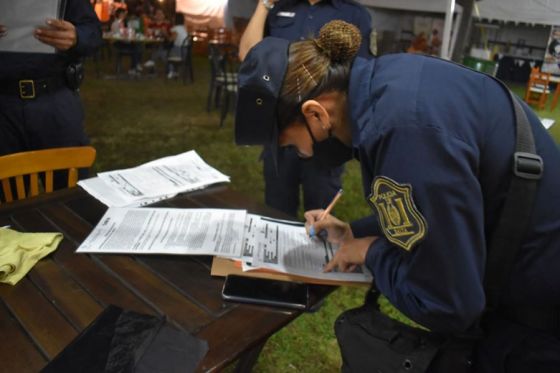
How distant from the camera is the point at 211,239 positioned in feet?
3.62

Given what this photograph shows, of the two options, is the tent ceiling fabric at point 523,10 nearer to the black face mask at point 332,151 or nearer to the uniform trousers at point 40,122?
the black face mask at point 332,151

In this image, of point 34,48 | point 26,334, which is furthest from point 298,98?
point 34,48

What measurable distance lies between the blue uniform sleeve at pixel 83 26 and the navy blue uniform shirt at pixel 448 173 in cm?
140

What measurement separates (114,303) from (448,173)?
67 cm

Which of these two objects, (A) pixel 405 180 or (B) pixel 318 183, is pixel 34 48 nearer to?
(B) pixel 318 183

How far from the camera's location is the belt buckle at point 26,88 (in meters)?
1.71

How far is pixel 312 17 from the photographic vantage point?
1822mm

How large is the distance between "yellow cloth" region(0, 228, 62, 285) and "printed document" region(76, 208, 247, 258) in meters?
0.08

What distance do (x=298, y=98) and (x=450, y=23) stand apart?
1.94 m

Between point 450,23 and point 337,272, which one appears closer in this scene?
point 337,272

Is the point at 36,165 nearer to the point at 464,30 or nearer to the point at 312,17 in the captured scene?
the point at 312,17

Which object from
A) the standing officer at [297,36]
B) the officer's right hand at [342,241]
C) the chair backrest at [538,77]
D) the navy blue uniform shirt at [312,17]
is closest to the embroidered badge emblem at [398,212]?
the officer's right hand at [342,241]

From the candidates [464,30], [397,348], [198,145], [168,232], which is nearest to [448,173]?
[397,348]

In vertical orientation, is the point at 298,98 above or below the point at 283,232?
above
